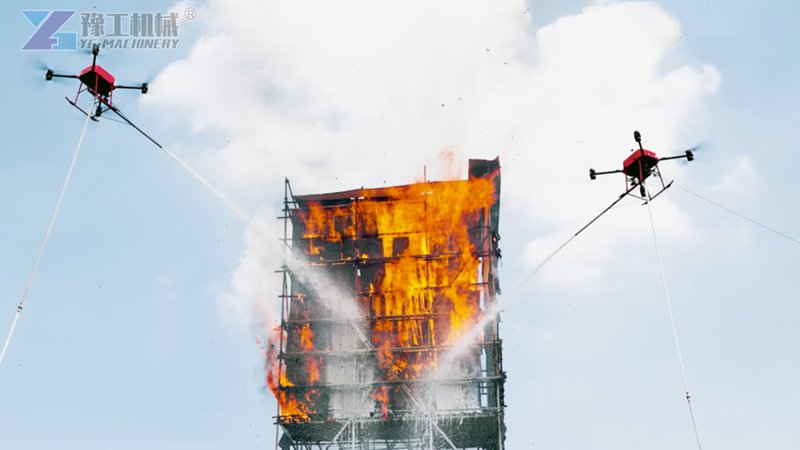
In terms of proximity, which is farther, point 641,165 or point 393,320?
point 393,320

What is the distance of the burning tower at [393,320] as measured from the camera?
136ft

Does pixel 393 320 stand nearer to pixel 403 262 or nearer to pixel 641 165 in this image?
pixel 403 262

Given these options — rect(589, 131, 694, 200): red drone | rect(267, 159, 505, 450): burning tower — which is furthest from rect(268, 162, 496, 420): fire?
rect(589, 131, 694, 200): red drone

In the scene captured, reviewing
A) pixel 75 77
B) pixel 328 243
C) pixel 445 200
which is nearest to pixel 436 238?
pixel 445 200

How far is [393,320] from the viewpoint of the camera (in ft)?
144

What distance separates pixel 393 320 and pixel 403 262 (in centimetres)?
358

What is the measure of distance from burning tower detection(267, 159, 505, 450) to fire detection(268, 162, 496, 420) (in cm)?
6

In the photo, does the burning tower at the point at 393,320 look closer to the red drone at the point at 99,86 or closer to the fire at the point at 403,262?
the fire at the point at 403,262

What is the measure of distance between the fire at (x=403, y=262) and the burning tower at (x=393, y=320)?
62 millimetres

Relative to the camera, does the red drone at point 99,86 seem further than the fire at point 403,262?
No

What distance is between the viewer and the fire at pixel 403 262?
4284cm

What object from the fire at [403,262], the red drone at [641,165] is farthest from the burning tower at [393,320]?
the red drone at [641,165]

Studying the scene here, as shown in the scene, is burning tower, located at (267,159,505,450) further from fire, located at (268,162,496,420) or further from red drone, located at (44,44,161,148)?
red drone, located at (44,44,161,148)

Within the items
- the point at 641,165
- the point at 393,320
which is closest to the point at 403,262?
the point at 393,320
